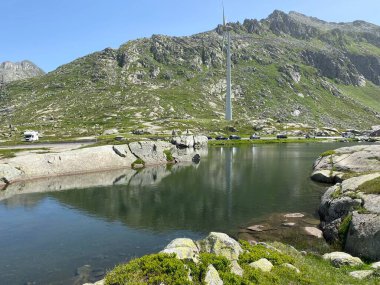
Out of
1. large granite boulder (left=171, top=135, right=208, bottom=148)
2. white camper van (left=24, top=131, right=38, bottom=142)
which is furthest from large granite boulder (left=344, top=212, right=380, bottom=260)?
white camper van (left=24, top=131, right=38, bottom=142)

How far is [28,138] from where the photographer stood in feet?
506

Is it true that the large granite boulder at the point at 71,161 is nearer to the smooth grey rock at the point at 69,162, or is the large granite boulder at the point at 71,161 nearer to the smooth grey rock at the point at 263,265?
the smooth grey rock at the point at 69,162

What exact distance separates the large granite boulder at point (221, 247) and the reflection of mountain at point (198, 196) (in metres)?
→ 18.5

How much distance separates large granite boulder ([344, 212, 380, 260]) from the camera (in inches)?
1396

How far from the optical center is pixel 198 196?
70125 millimetres

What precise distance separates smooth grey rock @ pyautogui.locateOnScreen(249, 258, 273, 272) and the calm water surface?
1738 centimetres

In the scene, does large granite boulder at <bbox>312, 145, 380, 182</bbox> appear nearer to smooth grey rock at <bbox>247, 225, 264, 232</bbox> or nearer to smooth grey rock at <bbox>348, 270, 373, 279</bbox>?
smooth grey rock at <bbox>247, 225, 264, 232</bbox>

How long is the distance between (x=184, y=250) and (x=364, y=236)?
22667 mm

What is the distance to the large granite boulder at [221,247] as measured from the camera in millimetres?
27959

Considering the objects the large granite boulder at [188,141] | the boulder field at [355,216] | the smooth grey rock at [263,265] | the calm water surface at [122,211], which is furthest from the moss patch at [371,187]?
the large granite boulder at [188,141]

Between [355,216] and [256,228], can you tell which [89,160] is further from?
[355,216]

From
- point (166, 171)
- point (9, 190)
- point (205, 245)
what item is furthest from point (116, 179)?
point (205, 245)

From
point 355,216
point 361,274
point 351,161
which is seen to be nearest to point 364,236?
point 355,216

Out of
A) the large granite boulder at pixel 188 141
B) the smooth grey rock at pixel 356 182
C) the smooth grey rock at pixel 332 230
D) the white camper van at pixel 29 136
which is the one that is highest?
the white camper van at pixel 29 136
